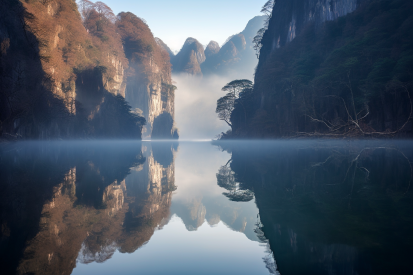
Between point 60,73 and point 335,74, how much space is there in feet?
124

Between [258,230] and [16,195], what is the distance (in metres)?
4.50

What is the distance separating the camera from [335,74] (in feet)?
93.1

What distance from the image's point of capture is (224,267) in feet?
7.46

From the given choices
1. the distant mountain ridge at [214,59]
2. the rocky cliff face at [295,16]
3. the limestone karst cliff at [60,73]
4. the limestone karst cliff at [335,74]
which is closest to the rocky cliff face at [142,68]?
the limestone karst cliff at [60,73]

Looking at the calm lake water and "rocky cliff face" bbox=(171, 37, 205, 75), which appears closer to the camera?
the calm lake water

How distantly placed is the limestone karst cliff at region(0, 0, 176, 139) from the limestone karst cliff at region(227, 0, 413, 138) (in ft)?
87.1

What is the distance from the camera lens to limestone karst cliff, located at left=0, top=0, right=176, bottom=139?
22062mm

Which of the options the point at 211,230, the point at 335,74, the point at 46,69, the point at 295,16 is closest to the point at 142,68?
the point at 46,69

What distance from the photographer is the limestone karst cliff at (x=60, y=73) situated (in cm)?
2206

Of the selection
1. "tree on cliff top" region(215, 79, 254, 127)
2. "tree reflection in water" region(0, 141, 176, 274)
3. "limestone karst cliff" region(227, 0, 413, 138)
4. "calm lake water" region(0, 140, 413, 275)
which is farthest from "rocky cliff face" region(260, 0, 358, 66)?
"tree reflection in water" region(0, 141, 176, 274)

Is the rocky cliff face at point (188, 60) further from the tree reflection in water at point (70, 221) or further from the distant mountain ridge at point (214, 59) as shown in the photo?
the tree reflection in water at point (70, 221)

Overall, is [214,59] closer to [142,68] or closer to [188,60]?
[188,60]

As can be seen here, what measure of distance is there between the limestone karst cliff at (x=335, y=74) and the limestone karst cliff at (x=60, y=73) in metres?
26.5

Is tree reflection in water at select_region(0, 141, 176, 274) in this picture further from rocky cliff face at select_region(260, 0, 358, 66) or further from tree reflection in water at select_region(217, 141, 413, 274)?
rocky cliff face at select_region(260, 0, 358, 66)
